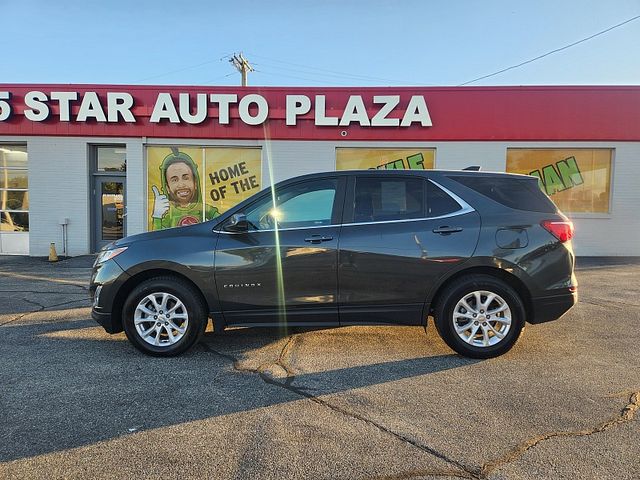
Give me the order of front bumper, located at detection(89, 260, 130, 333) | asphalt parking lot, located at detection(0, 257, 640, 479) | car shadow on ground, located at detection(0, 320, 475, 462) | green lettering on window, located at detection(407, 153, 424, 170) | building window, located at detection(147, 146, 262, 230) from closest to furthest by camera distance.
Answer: asphalt parking lot, located at detection(0, 257, 640, 479) < car shadow on ground, located at detection(0, 320, 475, 462) < front bumper, located at detection(89, 260, 130, 333) < green lettering on window, located at detection(407, 153, 424, 170) < building window, located at detection(147, 146, 262, 230)

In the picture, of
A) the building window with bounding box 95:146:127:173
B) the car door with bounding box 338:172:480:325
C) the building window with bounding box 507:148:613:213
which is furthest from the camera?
the building window with bounding box 95:146:127:173

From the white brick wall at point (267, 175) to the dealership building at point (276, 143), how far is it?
0.03 meters

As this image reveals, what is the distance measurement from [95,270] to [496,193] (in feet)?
13.8

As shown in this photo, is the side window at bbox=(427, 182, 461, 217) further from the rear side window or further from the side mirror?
the side mirror

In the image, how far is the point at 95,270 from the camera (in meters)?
4.81

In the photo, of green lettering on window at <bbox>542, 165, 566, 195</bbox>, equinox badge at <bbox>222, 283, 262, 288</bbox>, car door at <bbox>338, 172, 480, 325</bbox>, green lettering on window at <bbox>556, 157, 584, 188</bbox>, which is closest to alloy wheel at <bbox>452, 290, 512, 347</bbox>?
car door at <bbox>338, 172, 480, 325</bbox>

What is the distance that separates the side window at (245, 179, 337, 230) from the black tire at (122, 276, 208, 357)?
0.94 meters

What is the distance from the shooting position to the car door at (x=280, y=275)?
4555mm

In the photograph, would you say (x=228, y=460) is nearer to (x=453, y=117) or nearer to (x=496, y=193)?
(x=496, y=193)

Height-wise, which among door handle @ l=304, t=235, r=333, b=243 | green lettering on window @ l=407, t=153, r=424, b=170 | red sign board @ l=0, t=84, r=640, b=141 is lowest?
door handle @ l=304, t=235, r=333, b=243

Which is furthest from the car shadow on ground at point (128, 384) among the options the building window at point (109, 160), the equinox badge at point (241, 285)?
the building window at point (109, 160)

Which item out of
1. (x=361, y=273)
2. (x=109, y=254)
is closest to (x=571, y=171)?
(x=361, y=273)

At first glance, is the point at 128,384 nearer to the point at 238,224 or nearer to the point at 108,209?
the point at 238,224

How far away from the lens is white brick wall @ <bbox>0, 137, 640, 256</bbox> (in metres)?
12.9
